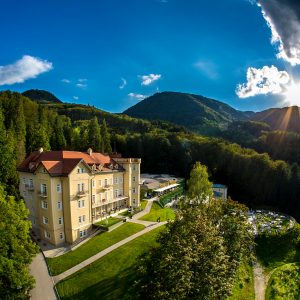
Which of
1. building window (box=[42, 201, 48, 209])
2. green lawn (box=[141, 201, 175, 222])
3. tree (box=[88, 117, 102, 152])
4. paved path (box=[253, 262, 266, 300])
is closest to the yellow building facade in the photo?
building window (box=[42, 201, 48, 209])

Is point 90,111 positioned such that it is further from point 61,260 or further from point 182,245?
point 182,245

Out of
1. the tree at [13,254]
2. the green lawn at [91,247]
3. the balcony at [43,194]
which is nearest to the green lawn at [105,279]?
the green lawn at [91,247]

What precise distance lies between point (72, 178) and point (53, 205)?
4.47 meters

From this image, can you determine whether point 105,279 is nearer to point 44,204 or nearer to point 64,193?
point 64,193

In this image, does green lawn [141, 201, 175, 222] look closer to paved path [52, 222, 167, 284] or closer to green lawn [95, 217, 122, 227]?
paved path [52, 222, 167, 284]

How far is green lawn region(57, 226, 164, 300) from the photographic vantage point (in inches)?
1128

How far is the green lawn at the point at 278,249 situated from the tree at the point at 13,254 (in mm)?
33581

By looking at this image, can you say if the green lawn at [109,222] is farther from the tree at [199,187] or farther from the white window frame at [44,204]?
the tree at [199,187]

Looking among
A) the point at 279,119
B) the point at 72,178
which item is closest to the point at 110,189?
the point at 72,178

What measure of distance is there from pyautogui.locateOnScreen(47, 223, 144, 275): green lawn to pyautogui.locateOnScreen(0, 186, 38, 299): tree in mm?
5719

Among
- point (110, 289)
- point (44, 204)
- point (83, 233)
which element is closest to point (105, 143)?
point (83, 233)

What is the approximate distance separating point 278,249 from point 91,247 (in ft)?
102

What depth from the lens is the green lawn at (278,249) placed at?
1699 inches

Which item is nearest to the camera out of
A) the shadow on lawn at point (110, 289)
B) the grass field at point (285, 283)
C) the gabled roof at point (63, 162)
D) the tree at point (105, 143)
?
the shadow on lawn at point (110, 289)
